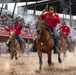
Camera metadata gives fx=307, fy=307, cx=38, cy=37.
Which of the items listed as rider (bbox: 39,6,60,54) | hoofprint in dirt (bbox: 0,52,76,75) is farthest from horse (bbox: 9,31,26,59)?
rider (bbox: 39,6,60,54)

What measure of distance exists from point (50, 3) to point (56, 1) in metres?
1.10

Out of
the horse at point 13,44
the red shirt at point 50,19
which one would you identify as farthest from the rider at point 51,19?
the horse at point 13,44

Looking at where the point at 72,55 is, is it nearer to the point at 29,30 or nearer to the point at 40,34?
the point at 29,30

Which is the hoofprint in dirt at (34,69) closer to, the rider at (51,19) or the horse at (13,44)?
the rider at (51,19)

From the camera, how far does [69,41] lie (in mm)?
19250

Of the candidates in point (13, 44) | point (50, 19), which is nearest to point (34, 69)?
point (50, 19)

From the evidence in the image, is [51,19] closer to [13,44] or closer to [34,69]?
[34,69]

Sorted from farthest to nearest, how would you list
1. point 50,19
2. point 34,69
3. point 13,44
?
point 13,44
point 34,69
point 50,19

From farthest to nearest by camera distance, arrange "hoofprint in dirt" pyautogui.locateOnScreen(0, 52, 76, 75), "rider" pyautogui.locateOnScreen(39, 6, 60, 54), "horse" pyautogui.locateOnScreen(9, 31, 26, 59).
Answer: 1. "horse" pyautogui.locateOnScreen(9, 31, 26, 59)
2. "rider" pyautogui.locateOnScreen(39, 6, 60, 54)
3. "hoofprint in dirt" pyautogui.locateOnScreen(0, 52, 76, 75)

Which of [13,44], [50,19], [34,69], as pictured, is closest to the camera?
[50,19]

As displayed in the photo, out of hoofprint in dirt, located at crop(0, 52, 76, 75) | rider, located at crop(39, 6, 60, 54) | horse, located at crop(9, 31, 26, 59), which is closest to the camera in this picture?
hoofprint in dirt, located at crop(0, 52, 76, 75)

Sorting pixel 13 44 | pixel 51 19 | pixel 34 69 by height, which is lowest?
pixel 34 69

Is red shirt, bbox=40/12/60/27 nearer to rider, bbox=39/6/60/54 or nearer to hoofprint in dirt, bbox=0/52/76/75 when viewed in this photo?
rider, bbox=39/6/60/54

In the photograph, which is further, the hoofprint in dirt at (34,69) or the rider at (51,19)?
the rider at (51,19)
